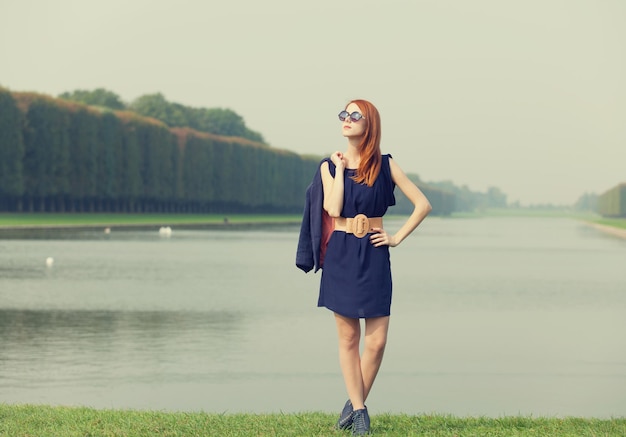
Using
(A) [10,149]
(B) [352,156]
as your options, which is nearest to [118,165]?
(A) [10,149]

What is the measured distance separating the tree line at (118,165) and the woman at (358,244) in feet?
193

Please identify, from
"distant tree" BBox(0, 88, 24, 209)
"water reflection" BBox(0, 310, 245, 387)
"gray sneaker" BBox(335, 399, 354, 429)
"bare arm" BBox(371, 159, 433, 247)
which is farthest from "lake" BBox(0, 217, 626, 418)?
"distant tree" BBox(0, 88, 24, 209)

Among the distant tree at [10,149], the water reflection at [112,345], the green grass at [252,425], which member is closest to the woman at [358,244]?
the green grass at [252,425]

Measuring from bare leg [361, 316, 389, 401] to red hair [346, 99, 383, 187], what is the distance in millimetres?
793

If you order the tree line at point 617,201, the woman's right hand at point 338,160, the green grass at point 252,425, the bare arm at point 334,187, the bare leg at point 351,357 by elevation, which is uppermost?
the woman's right hand at point 338,160

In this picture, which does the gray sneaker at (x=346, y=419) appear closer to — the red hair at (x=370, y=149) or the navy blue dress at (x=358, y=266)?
the navy blue dress at (x=358, y=266)

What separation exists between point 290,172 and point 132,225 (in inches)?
2378

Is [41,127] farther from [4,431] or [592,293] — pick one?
[4,431]

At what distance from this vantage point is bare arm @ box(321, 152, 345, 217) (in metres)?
6.66

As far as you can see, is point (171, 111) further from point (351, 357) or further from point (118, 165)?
point (351, 357)

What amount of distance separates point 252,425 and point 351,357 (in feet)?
2.28

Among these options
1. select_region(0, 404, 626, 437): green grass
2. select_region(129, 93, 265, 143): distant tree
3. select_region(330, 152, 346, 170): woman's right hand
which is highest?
select_region(129, 93, 265, 143): distant tree

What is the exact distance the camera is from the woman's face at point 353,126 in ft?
21.7

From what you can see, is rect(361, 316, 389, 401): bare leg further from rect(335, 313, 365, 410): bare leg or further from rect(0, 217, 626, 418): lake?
rect(0, 217, 626, 418): lake
